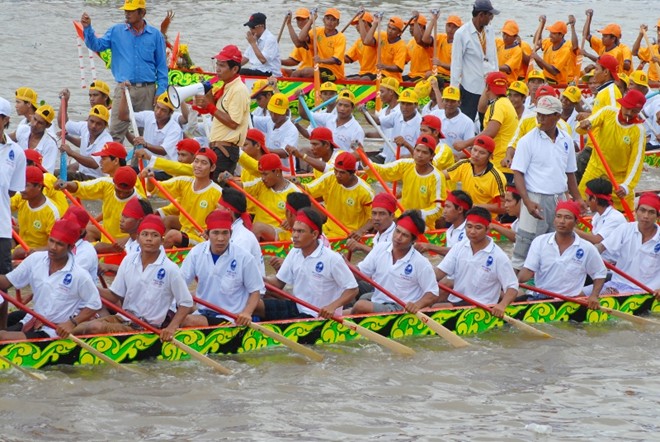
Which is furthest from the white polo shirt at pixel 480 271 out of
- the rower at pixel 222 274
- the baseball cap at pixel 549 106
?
the rower at pixel 222 274

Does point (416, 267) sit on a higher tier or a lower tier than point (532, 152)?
lower

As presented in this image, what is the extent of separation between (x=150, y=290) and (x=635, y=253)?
4083mm

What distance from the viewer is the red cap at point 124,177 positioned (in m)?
11.7

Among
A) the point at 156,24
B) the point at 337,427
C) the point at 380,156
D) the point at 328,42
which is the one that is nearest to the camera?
the point at 337,427

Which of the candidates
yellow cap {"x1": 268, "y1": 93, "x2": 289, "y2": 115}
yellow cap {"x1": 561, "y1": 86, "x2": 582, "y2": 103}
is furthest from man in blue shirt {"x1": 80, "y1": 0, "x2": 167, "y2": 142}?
yellow cap {"x1": 561, "y1": 86, "x2": 582, "y2": 103}

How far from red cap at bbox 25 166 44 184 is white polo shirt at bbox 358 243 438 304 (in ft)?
8.89

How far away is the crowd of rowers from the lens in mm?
9977

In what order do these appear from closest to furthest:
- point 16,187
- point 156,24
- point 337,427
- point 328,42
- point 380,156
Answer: point 337,427 → point 16,187 → point 380,156 → point 328,42 → point 156,24

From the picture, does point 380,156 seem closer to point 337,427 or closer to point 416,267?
point 416,267

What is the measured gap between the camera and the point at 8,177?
995 centimetres

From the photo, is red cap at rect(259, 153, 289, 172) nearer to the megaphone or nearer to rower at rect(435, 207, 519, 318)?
the megaphone

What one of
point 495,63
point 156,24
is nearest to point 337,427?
point 495,63

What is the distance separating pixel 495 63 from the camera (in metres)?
16.1

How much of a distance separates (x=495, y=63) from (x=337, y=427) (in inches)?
314
